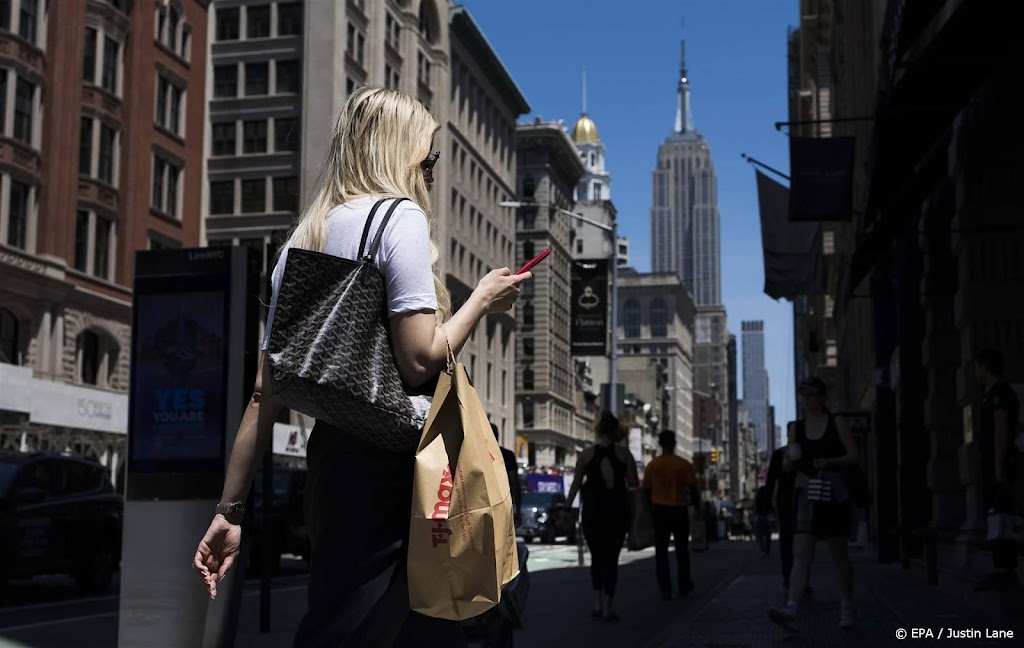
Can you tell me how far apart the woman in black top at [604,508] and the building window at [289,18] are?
56772 mm

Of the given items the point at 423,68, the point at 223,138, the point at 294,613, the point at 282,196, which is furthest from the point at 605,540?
the point at 423,68

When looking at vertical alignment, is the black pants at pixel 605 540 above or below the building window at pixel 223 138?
below

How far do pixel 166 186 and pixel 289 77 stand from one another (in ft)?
59.7

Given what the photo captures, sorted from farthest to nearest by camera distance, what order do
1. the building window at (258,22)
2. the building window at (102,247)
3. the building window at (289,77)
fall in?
the building window at (258,22), the building window at (289,77), the building window at (102,247)

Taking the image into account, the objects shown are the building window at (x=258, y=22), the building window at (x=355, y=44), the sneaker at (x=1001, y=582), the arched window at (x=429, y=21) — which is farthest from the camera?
the arched window at (x=429, y=21)

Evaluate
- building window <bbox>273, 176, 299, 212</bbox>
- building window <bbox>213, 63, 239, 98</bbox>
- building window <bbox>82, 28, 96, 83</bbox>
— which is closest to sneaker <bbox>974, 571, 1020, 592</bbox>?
building window <bbox>82, 28, 96, 83</bbox>

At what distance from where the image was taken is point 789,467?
10.0m

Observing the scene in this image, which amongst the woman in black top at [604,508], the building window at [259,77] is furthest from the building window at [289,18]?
the woman in black top at [604,508]

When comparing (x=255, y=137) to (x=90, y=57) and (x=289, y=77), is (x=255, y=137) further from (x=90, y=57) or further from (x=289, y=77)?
(x=90, y=57)

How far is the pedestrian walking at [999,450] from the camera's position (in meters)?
9.16

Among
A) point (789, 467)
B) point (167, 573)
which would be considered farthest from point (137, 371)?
point (789, 467)

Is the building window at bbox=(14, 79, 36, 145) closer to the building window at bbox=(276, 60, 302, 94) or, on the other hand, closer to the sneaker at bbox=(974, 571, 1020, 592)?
the building window at bbox=(276, 60, 302, 94)

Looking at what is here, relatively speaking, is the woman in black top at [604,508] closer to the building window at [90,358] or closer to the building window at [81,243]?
the building window at [90,358]

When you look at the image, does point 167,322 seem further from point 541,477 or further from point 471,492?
point 541,477
